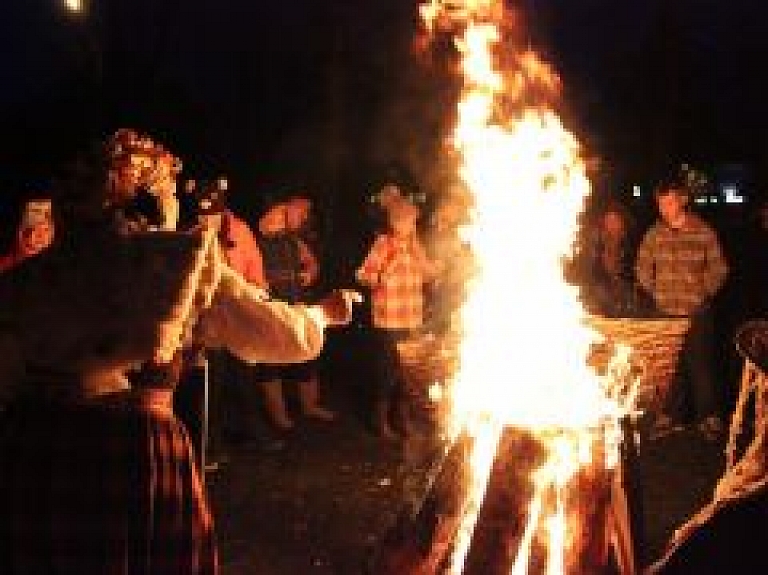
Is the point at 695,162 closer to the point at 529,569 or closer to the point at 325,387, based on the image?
the point at 325,387

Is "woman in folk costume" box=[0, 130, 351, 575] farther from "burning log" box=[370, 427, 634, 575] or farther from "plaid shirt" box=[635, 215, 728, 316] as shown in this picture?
"plaid shirt" box=[635, 215, 728, 316]

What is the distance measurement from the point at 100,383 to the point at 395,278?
5.25 metres

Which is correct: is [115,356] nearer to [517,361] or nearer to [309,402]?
[517,361]

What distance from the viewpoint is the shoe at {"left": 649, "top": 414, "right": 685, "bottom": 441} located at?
28.5 feet

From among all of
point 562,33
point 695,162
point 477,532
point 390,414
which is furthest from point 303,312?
point 562,33

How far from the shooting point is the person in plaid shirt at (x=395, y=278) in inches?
341

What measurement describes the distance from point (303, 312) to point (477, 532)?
103cm

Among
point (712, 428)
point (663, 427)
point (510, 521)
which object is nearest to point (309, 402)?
point (663, 427)

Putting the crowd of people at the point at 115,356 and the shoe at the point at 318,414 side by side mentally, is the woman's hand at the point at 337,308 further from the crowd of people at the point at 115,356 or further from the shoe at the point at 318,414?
the shoe at the point at 318,414

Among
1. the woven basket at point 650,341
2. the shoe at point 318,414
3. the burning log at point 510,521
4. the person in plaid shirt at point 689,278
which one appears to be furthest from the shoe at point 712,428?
the burning log at point 510,521

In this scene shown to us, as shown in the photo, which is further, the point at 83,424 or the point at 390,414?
the point at 390,414

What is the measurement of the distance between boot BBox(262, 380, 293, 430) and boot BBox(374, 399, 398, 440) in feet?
2.55

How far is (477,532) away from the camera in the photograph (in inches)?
158

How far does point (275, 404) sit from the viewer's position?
9125mm
